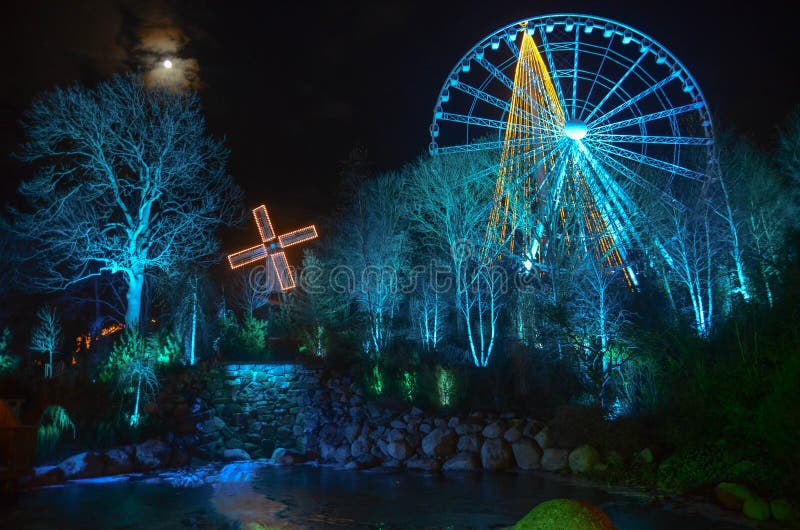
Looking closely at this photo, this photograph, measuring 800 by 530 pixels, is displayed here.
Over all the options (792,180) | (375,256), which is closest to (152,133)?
(375,256)

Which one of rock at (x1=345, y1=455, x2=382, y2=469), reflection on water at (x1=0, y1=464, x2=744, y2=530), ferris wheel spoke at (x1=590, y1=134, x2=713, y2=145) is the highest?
ferris wheel spoke at (x1=590, y1=134, x2=713, y2=145)

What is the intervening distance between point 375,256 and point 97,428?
1336 centimetres

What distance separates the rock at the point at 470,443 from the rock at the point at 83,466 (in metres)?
7.38

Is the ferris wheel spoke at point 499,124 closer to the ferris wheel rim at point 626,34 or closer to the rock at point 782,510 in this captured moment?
the ferris wheel rim at point 626,34

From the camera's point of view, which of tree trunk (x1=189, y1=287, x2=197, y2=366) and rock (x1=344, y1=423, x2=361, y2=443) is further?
tree trunk (x1=189, y1=287, x2=197, y2=366)

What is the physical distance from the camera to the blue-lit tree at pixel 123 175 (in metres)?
19.0

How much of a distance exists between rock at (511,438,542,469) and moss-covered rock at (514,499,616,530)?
323 inches

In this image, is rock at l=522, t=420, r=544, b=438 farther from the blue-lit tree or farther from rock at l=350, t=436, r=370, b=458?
the blue-lit tree

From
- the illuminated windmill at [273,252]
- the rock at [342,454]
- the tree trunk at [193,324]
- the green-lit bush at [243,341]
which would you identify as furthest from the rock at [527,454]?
the illuminated windmill at [273,252]

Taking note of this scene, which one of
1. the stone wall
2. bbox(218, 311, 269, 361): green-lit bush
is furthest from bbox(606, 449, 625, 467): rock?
bbox(218, 311, 269, 361): green-lit bush

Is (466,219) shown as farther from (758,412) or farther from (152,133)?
(758,412)

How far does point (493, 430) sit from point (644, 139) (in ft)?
43.3

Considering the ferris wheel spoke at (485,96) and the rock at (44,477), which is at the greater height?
the ferris wheel spoke at (485,96)

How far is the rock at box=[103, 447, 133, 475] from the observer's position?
1270 cm
